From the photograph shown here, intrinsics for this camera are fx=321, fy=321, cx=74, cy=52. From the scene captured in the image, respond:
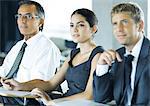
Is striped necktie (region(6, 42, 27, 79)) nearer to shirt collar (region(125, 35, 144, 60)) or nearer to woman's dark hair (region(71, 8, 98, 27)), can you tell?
woman's dark hair (region(71, 8, 98, 27))

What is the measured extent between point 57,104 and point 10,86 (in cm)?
68

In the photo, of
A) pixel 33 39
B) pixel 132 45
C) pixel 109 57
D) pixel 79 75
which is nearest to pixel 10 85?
pixel 79 75

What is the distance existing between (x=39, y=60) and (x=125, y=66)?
94cm

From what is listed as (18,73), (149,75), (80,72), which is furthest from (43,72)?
(149,75)

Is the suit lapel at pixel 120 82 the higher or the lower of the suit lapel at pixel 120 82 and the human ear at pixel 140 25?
the lower

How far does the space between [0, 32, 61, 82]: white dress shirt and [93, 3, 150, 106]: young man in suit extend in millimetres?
743

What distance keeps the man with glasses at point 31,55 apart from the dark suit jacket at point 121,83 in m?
0.74

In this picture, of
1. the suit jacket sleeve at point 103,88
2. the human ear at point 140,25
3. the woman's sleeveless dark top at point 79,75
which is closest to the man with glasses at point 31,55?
the woman's sleeveless dark top at point 79,75

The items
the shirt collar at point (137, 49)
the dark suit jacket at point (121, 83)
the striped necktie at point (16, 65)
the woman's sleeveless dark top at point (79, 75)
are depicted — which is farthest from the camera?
the striped necktie at point (16, 65)

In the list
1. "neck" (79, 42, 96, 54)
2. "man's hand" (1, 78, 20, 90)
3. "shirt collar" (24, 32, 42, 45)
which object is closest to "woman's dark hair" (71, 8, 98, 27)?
"neck" (79, 42, 96, 54)

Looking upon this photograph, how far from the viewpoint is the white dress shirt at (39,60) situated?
2752mm

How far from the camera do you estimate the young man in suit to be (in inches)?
77.9

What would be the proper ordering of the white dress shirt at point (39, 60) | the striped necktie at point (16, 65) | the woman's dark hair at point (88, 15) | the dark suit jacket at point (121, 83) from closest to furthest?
the dark suit jacket at point (121, 83) < the woman's dark hair at point (88, 15) < the white dress shirt at point (39, 60) < the striped necktie at point (16, 65)

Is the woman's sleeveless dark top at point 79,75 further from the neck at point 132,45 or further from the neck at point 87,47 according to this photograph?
the neck at point 132,45
